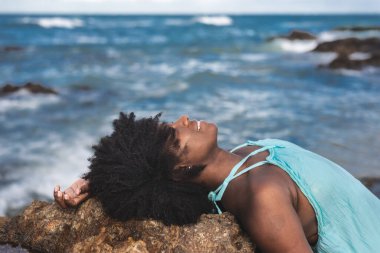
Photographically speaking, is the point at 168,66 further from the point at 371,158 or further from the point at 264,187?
the point at 264,187

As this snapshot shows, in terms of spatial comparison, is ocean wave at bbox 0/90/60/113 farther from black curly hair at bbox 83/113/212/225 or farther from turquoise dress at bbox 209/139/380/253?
turquoise dress at bbox 209/139/380/253

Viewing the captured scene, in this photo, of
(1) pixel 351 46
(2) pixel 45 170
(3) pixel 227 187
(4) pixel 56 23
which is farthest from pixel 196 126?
(4) pixel 56 23

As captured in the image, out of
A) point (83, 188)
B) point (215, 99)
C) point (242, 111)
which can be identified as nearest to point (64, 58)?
point (215, 99)

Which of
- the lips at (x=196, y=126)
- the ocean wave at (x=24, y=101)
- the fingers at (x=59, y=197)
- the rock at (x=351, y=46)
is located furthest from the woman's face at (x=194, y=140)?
the rock at (x=351, y=46)

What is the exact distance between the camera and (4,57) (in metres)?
25.7

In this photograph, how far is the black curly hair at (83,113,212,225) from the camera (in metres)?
2.57

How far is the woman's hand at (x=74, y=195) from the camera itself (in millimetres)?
2898

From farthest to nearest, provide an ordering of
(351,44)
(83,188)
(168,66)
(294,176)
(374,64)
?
(351,44) → (168,66) → (374,64) → (83,188) → (294,176)

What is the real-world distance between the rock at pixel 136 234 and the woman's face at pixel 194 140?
31 centimetres

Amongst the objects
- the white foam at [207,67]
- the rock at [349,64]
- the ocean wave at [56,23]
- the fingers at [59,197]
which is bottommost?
the ocean wave at [56,23]

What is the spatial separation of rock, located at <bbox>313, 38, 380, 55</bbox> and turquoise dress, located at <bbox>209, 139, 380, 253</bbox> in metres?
25.8

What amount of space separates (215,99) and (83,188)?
1103cm

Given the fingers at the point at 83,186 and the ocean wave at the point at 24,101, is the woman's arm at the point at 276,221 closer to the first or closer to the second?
the fingers at the point at 83,186

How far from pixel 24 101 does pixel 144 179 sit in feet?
38.1
